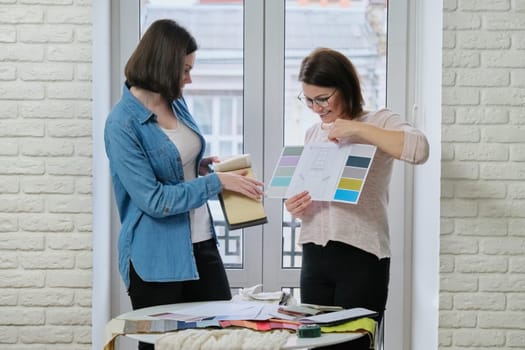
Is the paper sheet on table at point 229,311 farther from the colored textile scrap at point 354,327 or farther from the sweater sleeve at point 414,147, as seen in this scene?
the sweater sleeve at point 414,147

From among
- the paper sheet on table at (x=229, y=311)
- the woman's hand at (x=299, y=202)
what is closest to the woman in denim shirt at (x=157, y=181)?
the woman's hand at (x=299, y=202)

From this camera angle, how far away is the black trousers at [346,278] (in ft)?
7.90

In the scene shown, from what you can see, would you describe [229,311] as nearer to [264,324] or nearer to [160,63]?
[264,324]

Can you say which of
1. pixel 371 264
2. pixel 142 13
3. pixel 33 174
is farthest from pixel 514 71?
pixel 33 174

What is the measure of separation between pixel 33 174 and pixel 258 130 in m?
0.91

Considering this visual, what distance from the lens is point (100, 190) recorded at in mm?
2957

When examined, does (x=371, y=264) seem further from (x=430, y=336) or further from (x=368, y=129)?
(x=430, y=336)

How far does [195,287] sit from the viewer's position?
2555 mm

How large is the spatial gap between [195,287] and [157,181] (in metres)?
0.37

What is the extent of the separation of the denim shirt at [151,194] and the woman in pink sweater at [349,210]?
0.34 m

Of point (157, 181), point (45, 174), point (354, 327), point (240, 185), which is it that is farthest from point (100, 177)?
point (354, 327)

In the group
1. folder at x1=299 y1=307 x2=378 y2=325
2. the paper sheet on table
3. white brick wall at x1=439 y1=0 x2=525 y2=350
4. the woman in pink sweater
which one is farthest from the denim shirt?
white brick wall at x1=439 y1=0 x2=525 y2=350

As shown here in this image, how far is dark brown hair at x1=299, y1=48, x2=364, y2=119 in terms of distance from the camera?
251 centimetres

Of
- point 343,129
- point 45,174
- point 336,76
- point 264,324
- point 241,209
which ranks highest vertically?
point 336,76
